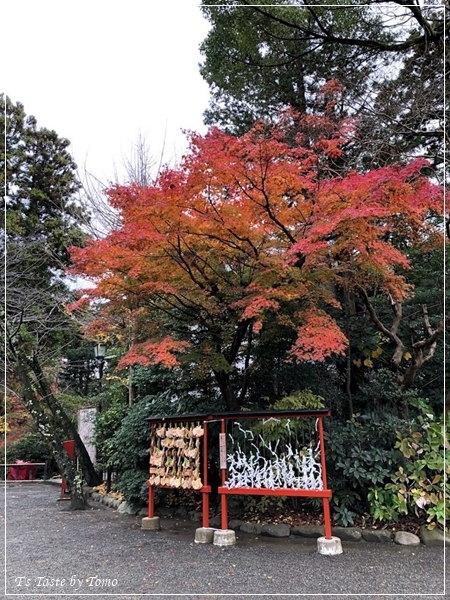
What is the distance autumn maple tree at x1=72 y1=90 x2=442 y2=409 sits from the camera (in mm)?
4883

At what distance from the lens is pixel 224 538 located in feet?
16.7

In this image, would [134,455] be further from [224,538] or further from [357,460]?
[357,460]

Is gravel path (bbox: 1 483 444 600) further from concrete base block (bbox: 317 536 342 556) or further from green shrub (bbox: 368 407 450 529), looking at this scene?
green shrub (bbox: 368 407 450 529)

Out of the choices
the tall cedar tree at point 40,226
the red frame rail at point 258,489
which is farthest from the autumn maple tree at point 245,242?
the tall cedar tree at point 40,226

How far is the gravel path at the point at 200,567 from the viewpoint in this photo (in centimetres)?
381

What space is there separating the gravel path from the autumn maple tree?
2.05m

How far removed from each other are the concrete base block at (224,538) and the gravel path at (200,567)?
2.7 inches

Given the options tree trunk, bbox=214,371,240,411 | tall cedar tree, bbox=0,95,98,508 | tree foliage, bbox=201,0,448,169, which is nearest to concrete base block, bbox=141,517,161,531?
tree trunk, bbox=214,371,240,411

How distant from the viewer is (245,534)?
18.3ft

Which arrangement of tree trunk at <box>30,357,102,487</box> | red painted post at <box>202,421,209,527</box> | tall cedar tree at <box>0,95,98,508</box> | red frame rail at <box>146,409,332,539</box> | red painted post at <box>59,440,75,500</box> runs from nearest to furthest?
red frame rail at <box>146,409,332,539</box>, red painted post at <box>202,421,209,527</box>, tree trunk at <box>30,357,102,487</box>, red painted post at <box>59,440,75,500</box>, tall cedar tree at <box>0,95,98,508</box>

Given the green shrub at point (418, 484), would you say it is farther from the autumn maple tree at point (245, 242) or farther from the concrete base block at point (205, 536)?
the concrete base block at point (205, 536)

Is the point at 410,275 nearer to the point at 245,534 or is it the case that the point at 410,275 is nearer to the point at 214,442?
the point at 214,442

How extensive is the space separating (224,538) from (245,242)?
11.3 feet

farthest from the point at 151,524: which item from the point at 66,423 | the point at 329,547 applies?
the point at 66,423
